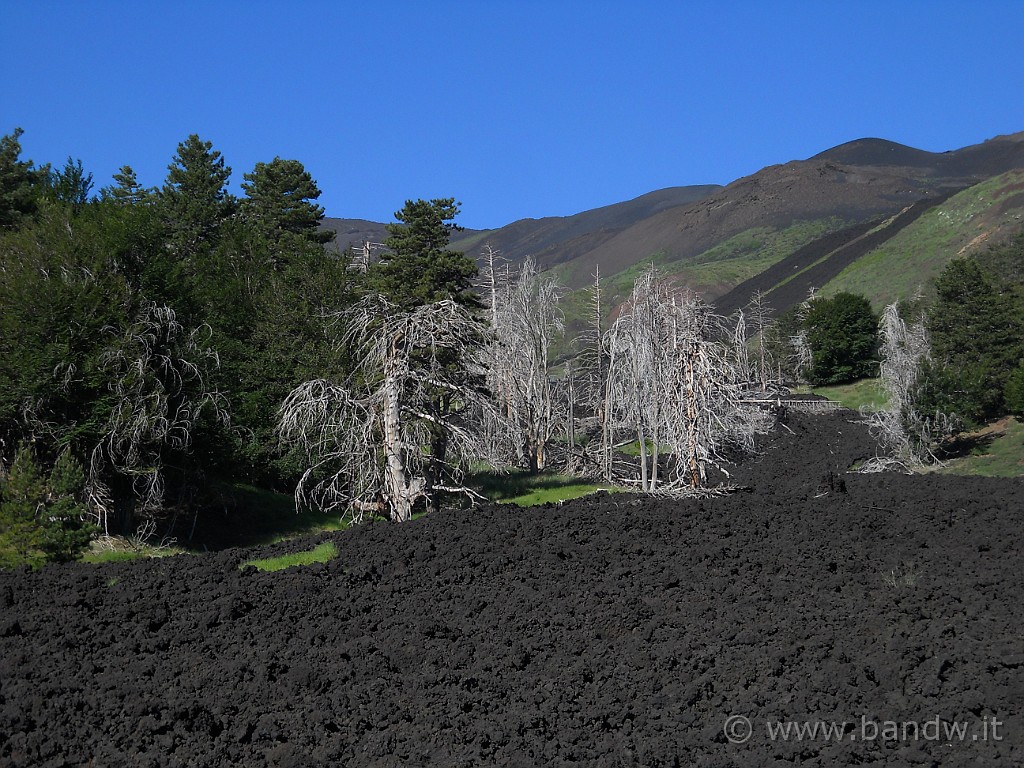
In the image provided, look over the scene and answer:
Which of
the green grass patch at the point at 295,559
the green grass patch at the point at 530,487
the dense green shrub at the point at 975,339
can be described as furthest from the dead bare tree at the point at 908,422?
the green grass patch at the point at 295,559

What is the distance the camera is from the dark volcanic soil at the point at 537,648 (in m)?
9.34

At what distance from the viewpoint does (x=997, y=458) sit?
4072cm

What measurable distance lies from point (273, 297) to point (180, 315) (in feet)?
23.6

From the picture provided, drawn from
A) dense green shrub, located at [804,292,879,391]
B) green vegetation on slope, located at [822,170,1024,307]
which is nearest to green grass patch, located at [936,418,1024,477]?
dense green shrub, located at [804,292,879,391]

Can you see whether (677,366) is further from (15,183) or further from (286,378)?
(15,183)

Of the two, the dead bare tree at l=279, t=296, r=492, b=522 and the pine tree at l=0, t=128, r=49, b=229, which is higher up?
the pine tree at l=0, t=128, r=49, b=229

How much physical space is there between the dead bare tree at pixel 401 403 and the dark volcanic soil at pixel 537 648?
3257mm

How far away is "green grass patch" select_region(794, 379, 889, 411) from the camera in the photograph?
62406 mm

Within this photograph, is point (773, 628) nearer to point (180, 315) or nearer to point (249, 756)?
point (249, 756)

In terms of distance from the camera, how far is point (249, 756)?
918cm

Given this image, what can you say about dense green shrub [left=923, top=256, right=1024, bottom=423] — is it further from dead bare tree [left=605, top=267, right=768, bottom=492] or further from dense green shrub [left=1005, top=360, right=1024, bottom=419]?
dead bare tree [left=605, top=267, right=768, bottom=492]

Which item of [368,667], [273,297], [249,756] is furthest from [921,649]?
[273,297]

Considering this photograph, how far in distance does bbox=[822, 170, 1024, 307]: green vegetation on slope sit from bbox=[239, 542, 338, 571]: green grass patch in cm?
8906

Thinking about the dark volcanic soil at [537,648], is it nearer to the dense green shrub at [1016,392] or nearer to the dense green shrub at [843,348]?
the dense green shrub at [1016,392]
